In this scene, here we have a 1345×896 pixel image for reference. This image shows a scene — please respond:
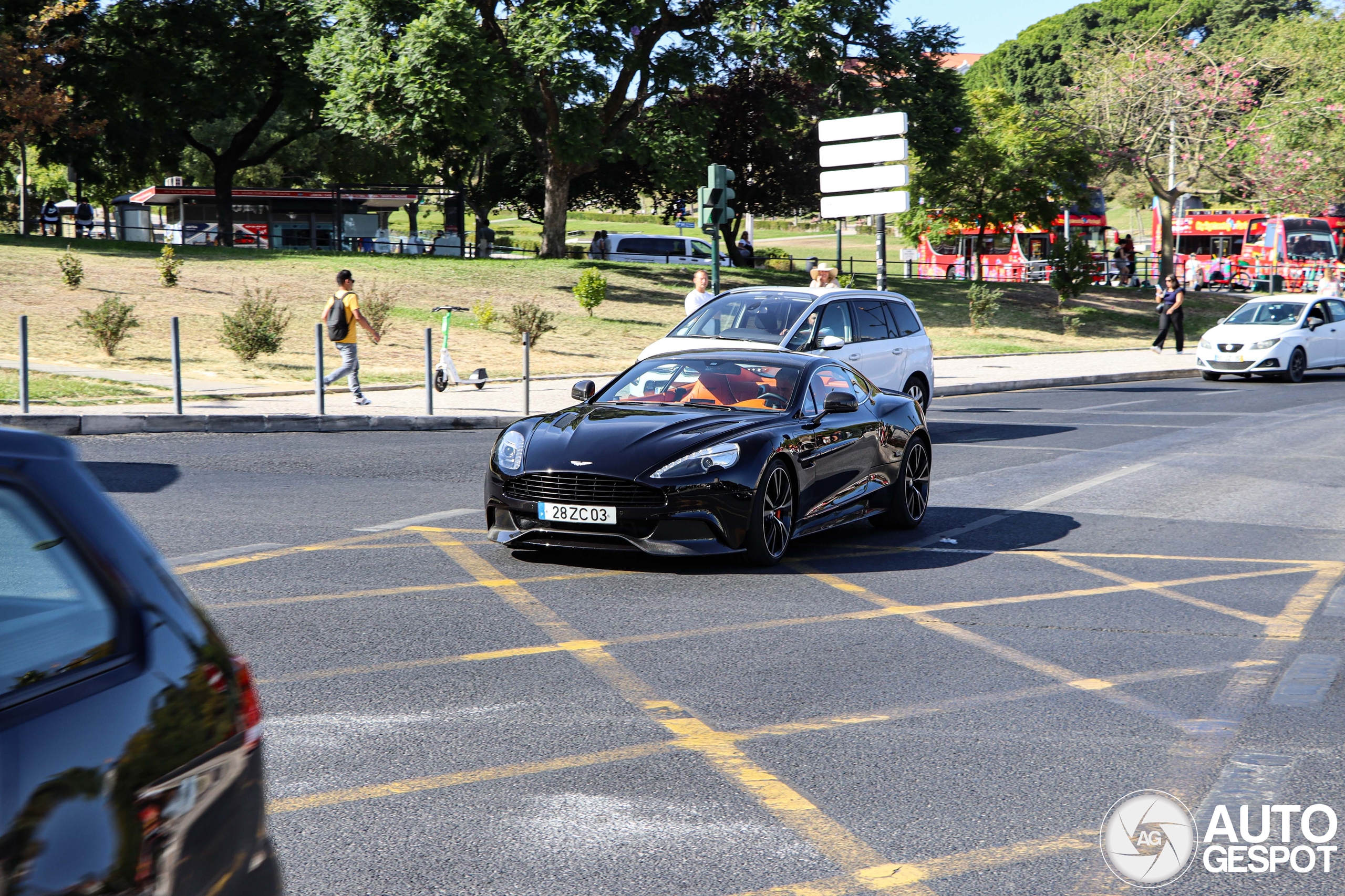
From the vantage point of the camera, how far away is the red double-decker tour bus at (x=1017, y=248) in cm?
5809

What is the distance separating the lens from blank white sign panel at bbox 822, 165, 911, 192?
72.4 feet

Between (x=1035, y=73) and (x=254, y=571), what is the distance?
312 ft

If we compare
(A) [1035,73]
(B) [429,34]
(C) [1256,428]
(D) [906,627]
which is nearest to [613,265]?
(B) [429,34]

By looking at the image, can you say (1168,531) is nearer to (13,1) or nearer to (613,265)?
(613,265)

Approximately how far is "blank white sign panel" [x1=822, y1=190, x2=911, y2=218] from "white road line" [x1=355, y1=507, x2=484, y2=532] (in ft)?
41.4

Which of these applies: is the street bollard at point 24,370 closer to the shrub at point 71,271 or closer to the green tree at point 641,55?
the shrub at point 71,271

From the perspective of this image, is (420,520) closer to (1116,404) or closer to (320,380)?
(320,380)

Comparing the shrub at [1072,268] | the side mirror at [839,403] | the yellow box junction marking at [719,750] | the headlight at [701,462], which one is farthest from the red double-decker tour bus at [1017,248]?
the yellow box junction marking at [719,750]

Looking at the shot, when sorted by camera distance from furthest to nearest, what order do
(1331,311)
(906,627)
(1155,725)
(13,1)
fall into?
(13,1)
(1331,311)
(906,627)
(1155,725)

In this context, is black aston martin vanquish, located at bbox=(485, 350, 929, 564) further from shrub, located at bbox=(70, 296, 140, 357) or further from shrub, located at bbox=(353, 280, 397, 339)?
shrub, located at bbox=(70, 296, 140, 357)

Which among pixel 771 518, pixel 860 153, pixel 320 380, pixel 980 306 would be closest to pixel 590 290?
pixel 860 153

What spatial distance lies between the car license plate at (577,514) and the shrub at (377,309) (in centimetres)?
1322

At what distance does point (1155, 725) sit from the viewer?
5438mm

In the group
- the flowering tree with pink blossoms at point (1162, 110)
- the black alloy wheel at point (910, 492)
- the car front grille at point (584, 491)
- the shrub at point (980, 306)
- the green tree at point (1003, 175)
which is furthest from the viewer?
the flowering tree with pink blossoms at point (1162, 110)
